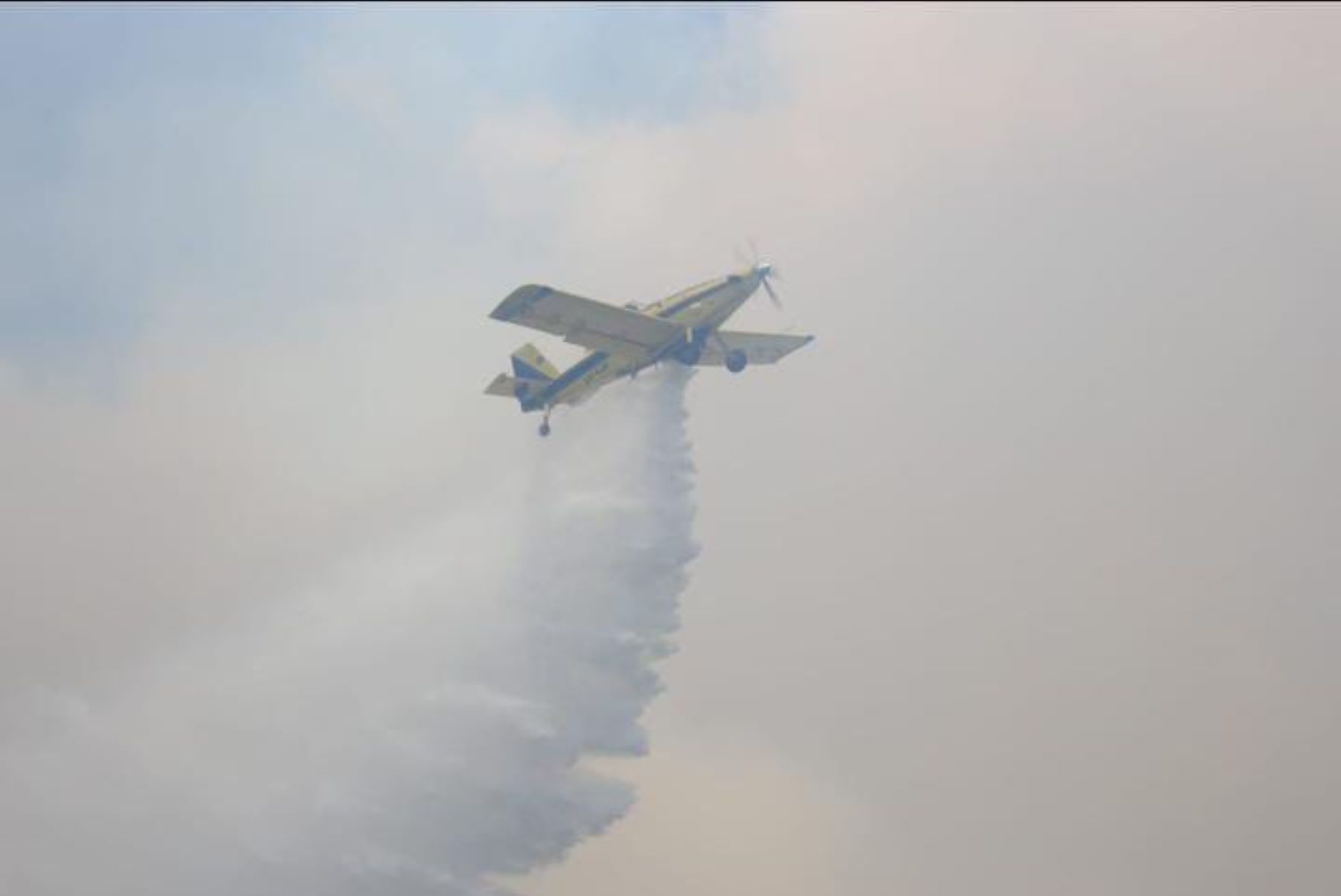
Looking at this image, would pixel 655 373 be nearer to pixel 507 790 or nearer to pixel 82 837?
pixel 507 790

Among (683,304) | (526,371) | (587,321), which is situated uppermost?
(526,371)

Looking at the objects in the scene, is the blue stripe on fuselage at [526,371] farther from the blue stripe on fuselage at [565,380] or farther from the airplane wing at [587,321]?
the airplane wing at [587,321]

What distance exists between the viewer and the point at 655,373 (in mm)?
47375

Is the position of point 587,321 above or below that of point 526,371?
below

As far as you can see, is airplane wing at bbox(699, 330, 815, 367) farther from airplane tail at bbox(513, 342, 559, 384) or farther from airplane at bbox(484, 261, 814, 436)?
airplane tail at bbox(513, 342, 559, 384)

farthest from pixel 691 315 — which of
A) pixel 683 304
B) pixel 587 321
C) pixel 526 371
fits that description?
pixel 526 371

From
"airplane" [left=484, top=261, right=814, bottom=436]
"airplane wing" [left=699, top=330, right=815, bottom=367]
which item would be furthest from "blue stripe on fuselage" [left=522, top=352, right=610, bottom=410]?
"airplane wing" [left=699, top=330, right=815, bottom=367]

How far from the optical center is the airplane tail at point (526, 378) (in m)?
50.2

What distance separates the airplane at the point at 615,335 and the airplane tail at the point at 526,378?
0.03 m

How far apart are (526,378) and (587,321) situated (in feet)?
19.5

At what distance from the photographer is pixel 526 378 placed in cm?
5044

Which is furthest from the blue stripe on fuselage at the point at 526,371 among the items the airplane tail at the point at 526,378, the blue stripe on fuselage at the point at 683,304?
the blue stripe on fuselage at the point at 683,304

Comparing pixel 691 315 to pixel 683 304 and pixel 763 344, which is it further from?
pixel 763 344

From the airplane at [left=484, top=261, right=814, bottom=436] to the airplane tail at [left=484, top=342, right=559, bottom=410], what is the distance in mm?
25
